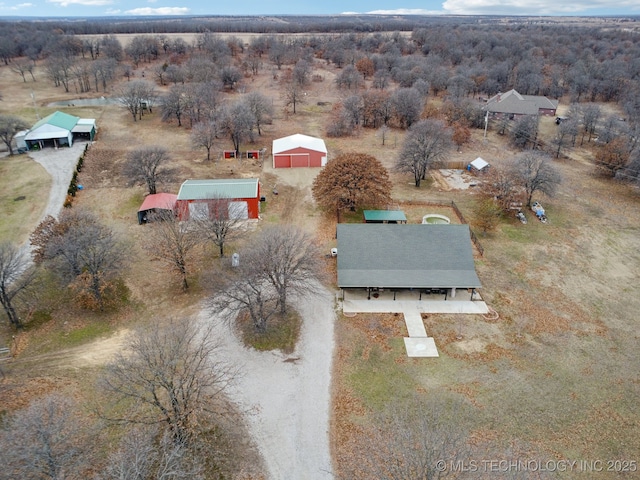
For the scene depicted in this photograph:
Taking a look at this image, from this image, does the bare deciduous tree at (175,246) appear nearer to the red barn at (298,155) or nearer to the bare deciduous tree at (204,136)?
the red barn at (298,155)

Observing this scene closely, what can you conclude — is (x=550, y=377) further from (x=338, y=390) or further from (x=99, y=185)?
(x=99, y=185)

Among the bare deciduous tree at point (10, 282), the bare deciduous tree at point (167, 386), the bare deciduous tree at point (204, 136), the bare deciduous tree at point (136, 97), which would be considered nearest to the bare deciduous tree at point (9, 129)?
the bare deciduous tree at point (136, 97)

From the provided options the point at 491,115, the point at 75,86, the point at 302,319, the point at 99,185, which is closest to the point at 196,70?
the point at 75,86

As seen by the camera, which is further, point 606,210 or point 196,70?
point 196,70

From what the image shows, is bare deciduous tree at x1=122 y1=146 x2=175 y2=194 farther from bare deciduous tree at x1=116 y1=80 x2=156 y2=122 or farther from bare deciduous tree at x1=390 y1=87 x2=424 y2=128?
bare deciduous tree at x1=390 y1=87 x2=424 y2=128

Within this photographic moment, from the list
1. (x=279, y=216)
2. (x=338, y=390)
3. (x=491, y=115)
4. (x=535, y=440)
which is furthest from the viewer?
(x=491, y=115)

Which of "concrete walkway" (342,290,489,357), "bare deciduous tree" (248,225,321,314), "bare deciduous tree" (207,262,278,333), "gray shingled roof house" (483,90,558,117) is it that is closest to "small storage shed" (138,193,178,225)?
"bare deciduous tree" (207,262,278,333)
